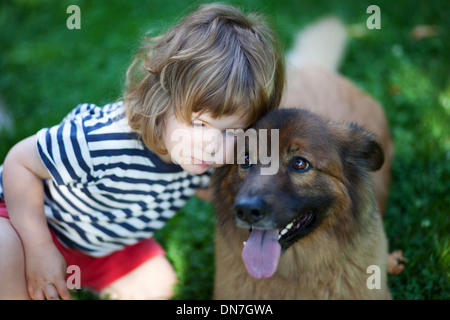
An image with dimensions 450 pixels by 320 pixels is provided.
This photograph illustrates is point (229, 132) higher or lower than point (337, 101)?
lower

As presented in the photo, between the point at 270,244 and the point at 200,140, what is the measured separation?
2.16ft

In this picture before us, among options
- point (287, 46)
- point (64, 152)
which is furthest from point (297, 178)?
point (287, 46)

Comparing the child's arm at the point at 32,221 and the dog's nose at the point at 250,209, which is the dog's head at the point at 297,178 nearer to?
the dog's nose at the point at 250,209

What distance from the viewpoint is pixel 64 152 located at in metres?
2.48

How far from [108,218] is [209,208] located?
1.18m

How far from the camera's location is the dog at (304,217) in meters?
2.29

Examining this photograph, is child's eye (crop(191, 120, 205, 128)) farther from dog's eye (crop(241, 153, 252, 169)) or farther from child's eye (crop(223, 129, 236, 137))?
dog's eye (crop(241, 153, 252, 169))

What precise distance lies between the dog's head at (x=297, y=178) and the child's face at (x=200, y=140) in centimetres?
11

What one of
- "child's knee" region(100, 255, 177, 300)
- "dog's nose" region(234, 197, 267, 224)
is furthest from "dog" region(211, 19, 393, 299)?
"child's knee" region(100, 255, 177, 300)

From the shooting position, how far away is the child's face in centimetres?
237
